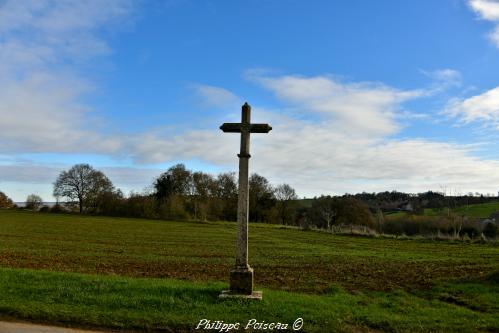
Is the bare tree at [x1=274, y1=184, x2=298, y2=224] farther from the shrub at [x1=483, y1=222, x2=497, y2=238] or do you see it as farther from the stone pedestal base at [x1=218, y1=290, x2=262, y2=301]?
the stone pedestal base at [x1=218, y1=290, x2=262, y2=301]

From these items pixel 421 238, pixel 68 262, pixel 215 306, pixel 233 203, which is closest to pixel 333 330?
pixel 215 306

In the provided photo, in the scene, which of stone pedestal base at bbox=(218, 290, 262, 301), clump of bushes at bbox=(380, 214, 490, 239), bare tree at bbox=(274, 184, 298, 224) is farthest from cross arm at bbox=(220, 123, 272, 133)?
bare tree at bbox=(274, 184, 298, 224)

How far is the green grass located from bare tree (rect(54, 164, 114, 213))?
10119 centimetres

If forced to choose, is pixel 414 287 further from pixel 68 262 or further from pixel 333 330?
pixel 68 262

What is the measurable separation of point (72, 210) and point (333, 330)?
109038mm

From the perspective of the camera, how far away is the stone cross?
972 cm

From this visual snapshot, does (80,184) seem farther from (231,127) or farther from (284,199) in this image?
(231,127)

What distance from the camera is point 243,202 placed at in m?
9.89

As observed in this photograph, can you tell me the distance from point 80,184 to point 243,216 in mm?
107660

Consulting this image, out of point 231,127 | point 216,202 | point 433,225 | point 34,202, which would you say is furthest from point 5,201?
point 231,127

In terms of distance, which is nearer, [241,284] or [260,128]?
[241,284]

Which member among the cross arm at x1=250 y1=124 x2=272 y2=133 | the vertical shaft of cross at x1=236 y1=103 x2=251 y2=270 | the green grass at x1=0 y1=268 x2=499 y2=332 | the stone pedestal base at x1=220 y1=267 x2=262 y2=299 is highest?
the cross arm at x1=250 y1=124 x2=272 y2=133

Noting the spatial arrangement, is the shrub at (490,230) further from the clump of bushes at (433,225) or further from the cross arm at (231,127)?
the cross arm at (231,127)

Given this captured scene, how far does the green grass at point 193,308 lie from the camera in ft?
27.0
